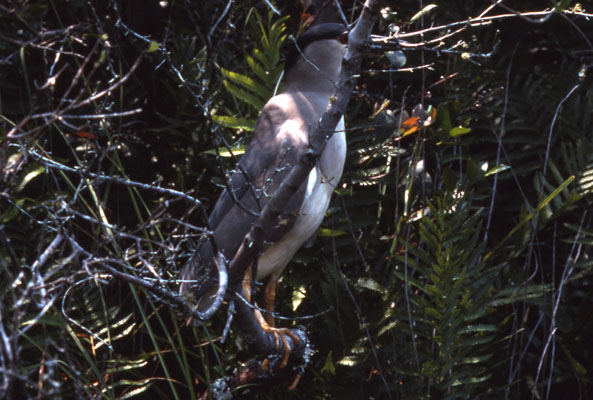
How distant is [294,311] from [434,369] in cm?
80

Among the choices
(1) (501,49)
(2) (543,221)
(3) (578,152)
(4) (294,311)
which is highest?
(1) (501,49)

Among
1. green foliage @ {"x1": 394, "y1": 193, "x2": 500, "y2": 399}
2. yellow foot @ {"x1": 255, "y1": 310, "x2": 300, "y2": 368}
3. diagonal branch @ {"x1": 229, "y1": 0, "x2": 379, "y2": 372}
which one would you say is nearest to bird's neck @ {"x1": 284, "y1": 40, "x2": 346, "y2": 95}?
green foliage @ {"x1": 394, "y1": 193, "x2": 500, "y2": 399}

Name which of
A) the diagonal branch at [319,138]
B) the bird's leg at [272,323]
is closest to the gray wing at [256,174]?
the bird's leg at [272,323]

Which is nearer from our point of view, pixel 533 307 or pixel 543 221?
pixel 543 221

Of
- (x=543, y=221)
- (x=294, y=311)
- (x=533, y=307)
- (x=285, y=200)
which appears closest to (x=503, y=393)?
(x=533, y=307)

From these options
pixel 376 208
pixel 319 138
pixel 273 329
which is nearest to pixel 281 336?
pixel 273 329

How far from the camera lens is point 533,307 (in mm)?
3984

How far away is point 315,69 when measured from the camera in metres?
3.88

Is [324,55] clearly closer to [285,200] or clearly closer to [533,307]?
[533,307]

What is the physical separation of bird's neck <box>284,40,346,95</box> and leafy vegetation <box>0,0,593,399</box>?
0.48 ft

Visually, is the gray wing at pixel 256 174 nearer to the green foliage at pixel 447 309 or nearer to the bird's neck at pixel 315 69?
the bird's neck at pixel 315 69

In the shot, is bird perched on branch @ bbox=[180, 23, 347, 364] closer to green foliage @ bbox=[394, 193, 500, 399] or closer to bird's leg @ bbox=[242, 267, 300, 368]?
bird's leg @ bbox=[242, 267, 300, 368]

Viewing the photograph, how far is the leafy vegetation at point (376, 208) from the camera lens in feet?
10.6

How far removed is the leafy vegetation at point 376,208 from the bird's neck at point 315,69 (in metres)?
0.15
